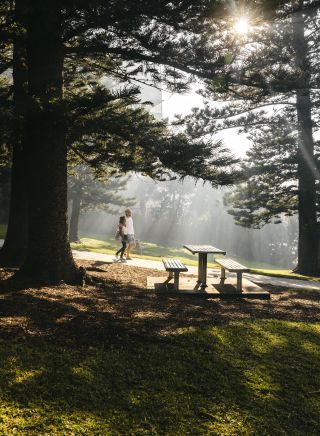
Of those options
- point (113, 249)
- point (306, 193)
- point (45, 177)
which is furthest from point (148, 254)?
point (45, 177)

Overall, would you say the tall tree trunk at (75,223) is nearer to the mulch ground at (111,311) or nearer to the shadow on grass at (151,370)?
the mulch ground at (111,311)

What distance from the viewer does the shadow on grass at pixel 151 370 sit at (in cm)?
295

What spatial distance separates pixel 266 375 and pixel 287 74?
19.2 ft

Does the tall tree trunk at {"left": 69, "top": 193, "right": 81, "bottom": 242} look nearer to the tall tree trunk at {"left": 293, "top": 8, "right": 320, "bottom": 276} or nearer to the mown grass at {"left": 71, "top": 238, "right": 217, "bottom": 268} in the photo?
the mown grass at {"left": 71, "top": 238, "right": 217, "bottom": 268}

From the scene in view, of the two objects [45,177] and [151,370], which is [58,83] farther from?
[151,370]

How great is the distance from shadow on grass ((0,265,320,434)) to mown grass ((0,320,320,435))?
10mm

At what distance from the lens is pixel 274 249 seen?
60.5m

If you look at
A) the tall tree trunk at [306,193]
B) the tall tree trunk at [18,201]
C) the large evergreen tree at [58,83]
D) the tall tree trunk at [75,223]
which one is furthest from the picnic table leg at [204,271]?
the tall tree trunk at [75,223]

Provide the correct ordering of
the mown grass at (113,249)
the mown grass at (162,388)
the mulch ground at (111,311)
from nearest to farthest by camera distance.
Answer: the mown grass at (162,388), the mulch ground at (111,311), the mown grass at (113,249)

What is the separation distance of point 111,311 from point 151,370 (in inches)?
87.8

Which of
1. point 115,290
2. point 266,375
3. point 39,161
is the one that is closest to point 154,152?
point 39,161

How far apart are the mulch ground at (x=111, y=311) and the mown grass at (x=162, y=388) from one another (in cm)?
35

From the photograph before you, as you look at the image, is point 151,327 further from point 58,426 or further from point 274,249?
point 274,249

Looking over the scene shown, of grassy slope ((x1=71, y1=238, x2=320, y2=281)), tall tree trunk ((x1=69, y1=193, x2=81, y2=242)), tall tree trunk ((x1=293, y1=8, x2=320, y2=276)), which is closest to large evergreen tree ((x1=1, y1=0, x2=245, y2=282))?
grassy slope ((x1=71, y1=238, x2=320, y2=281))
